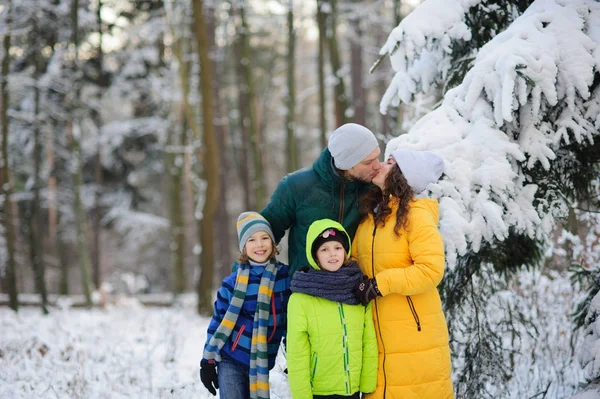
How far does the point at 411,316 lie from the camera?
3.06m

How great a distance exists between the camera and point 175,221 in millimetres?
14359

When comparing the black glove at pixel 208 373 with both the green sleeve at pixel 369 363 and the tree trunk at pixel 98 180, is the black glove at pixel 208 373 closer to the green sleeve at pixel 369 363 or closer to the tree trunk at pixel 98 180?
the green sleeve at pixel 369 363

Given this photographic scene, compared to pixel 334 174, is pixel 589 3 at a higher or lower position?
higher

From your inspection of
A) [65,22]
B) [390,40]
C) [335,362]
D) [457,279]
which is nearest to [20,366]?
[335,362]

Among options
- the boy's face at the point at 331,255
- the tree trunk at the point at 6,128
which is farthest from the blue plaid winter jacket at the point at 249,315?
the tree trunk at the point at 6,128

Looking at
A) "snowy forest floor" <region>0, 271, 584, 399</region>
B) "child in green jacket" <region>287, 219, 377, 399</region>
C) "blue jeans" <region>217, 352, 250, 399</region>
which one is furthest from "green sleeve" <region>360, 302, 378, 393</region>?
"snowy forest floor" <region>0, 271, 584, 399</region>

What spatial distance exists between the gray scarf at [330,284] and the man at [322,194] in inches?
12.2

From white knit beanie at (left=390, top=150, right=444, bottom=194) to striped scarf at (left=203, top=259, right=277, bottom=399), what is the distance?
109cm

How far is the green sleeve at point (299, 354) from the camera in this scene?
116 inches

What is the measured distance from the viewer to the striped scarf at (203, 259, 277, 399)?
126 inches

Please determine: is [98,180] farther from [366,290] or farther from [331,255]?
[366,290]

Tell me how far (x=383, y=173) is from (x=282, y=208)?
28.5 inches

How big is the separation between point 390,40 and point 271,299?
2.19m

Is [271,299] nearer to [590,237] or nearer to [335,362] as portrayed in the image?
[335,362]
